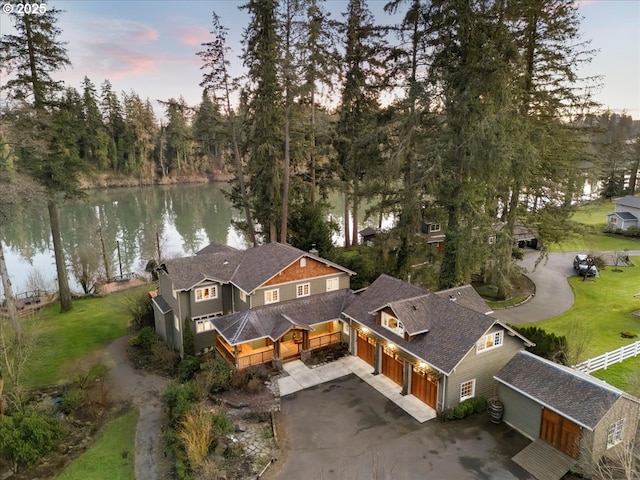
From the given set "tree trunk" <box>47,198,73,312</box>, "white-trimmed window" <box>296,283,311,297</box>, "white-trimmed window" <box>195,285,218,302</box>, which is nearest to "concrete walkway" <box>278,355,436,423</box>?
→ "white-trimmed window" <box>296,283,311,297</box>

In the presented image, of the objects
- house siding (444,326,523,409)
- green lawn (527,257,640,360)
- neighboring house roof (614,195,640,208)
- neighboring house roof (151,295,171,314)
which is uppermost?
neighboring house roof (614,195,640,208)

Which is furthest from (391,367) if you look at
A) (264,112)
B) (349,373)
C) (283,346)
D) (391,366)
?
(264,112)

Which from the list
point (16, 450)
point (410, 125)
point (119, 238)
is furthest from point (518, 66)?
point (119, 238)

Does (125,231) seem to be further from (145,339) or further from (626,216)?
(626,216)

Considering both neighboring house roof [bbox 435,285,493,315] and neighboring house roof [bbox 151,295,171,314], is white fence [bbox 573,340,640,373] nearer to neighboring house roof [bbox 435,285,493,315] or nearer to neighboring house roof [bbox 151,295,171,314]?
neighboring house roof [bbox 435,285,493,315]

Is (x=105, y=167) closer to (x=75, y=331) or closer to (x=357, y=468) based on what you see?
(x=75, y=331)

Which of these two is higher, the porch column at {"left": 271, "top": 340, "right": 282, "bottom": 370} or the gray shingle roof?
the gray shingle roof
